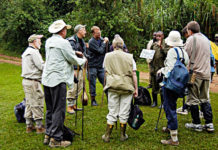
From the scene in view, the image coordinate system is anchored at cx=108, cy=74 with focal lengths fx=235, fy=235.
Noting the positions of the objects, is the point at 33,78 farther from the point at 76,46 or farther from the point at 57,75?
the point at 76,46

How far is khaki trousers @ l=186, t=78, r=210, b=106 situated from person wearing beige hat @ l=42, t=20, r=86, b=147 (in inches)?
91.9

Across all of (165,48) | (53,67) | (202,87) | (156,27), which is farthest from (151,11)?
(53,67)

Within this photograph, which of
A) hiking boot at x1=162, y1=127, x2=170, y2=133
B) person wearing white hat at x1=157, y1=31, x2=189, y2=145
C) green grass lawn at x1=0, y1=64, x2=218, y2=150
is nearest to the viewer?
person wearing white hat at x1=157, y1=31, x2=189, y2=145

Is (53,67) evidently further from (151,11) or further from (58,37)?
(151,11)

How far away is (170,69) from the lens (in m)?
4.27

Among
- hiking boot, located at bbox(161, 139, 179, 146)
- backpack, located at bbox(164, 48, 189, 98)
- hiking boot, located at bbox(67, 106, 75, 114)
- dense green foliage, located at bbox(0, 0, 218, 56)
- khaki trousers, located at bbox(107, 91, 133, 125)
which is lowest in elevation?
hiking boot, located at bbox(67, 106, 75, 114)

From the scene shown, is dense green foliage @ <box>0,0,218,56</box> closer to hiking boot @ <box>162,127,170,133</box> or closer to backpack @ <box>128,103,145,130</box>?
hiking boot @ <box>162,127,170,133</box>

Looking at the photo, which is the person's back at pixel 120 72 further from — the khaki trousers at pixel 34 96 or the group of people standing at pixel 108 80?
the khaki trousers at pixel 34 96

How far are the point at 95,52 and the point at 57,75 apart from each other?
2.73m

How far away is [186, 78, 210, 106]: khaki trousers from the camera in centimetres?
478

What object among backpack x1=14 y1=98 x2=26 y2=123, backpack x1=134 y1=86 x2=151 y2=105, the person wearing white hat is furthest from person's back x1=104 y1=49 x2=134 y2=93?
backpack x1=134 y1=86 x2=151 y2=105

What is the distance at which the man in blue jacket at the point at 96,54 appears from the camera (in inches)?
260

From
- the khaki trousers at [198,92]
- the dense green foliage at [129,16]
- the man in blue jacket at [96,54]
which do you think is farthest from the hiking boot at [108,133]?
the dense green foliage at [129,16]

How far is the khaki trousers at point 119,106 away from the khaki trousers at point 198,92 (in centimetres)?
133
